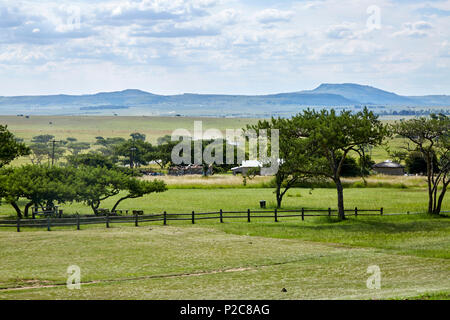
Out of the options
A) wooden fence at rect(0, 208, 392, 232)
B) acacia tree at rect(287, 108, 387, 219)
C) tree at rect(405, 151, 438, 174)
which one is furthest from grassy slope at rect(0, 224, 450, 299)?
tree at rect(405, 151, 438, 174)

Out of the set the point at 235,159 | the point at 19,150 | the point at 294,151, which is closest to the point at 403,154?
the point at 294,151

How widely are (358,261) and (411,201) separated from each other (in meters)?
36.9

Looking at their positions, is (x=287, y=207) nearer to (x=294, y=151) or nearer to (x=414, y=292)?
(x=294, y=151)

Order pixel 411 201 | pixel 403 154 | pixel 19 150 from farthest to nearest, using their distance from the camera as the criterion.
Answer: pixel 411 201 < pixel 19 150 < pixel 403 154

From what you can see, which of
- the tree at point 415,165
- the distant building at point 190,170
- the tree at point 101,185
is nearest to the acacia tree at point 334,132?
the tree at point 101,185

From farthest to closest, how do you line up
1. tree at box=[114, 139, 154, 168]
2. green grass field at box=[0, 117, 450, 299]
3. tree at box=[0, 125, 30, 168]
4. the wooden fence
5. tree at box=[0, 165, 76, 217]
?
tree at box=[114, 139, 154, 168], tree at box=[0, 125, 30, 168], tree at box=[0, 165, 76, 217], the wooden fence, green grass field at box=[0, 117, 450, 299]

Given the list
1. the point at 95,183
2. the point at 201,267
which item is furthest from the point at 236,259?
the point at 95,183

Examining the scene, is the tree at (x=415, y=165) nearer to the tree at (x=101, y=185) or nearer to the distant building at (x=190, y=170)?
the distant building at (x=190, y=170)

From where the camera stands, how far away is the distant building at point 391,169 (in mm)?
115350

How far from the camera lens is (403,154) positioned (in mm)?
47094

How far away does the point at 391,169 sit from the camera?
11600 cm

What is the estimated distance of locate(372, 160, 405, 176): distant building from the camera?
378ft

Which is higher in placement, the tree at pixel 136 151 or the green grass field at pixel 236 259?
the tree at pixel 136 151

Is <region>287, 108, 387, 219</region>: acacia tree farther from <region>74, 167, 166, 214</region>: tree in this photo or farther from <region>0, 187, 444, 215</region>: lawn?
<region>74, 167, 166, 214</region>: tree
